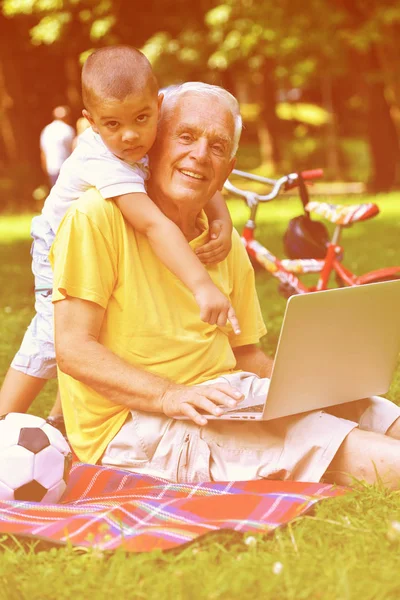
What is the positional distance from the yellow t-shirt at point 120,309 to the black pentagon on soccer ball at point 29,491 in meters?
0.24

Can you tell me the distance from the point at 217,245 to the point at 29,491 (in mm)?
1073

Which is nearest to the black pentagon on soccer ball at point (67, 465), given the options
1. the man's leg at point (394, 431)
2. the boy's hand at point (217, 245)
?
the boy's hand at point (217, 245)

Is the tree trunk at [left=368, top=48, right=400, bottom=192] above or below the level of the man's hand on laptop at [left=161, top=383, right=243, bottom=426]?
below

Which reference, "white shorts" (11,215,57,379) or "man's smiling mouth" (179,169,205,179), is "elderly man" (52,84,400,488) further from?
"white shorts" (11,215,57,379)

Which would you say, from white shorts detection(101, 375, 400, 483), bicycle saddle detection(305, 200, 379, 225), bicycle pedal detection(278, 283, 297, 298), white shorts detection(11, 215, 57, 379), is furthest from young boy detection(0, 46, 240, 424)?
bicycle pedal detection(278, 283, 297, 298)

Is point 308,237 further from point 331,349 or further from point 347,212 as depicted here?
point 331,349

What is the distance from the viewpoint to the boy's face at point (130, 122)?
348cm

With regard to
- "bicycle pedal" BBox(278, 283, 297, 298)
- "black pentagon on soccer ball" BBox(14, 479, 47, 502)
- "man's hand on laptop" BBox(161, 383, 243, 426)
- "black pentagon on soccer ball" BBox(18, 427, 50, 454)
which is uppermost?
"man's hand on laptop" BBox(161, 383, 243, 426)

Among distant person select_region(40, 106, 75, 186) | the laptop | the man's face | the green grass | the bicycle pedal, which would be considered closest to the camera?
the green grass

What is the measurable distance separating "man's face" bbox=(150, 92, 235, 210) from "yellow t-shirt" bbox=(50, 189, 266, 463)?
0.22 metres

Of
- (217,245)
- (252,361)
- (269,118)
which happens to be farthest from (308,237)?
(269,118)

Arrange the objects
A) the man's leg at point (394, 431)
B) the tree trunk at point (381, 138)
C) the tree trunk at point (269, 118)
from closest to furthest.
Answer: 1. the man's leg at point (394, 431)
2. the tree trunk at point (381, 138)
3. the tree trunk at point (269, 118)

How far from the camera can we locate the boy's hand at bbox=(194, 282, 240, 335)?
11.0ft

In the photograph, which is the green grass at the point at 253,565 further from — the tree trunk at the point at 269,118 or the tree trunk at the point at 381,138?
the tree trunk at the point at 269,118
